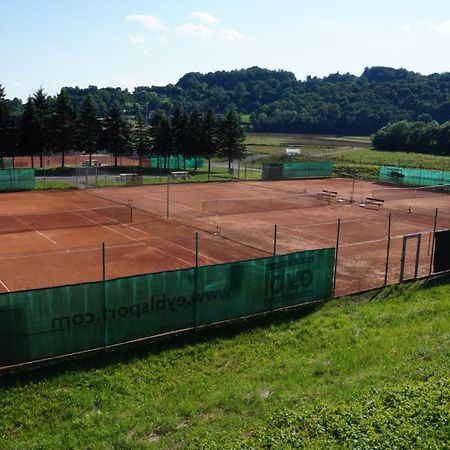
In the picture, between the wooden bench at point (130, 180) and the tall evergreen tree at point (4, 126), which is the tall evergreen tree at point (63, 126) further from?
the wooden bench at point (130, 180)

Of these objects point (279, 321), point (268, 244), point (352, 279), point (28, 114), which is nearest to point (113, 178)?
point (28, 114)

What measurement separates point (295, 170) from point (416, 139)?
205ft

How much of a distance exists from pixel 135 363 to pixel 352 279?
11.1 meters

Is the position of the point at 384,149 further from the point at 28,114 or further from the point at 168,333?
the point at 168,333

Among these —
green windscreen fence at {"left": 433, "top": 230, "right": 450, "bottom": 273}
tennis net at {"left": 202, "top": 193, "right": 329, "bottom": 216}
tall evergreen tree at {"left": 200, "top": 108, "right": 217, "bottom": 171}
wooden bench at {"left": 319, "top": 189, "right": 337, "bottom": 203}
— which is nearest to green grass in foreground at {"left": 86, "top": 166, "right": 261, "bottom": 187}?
tall evergreen tree at {"left": 200, "top": 108, "right": 217, "bottom": 171}

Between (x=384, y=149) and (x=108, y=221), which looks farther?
(x=384, y=149)

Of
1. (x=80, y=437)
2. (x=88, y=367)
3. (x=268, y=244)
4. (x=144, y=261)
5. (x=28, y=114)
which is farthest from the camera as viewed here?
(x=28, y=114)

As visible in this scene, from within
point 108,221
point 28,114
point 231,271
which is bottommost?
point 108,221

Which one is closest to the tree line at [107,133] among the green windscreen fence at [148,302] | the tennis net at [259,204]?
the tennis net at [259,204]

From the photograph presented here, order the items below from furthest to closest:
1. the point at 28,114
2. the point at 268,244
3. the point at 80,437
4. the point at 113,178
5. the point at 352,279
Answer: the point at 28,114
the point at 113,178
the point at 268,244
the point at 352,279
the point at 80,437

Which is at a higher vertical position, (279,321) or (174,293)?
(174,293)

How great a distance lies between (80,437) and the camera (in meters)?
9.77

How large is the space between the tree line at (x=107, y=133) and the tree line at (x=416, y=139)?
5534 centimetres

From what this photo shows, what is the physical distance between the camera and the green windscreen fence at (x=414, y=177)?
62.0 metres
